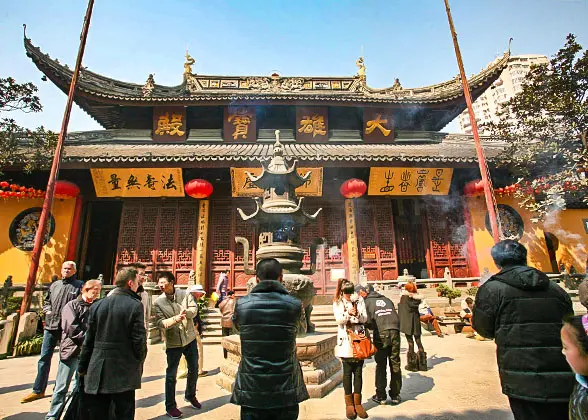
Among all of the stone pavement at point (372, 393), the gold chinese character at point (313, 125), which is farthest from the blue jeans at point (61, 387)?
the gold chinese character at point (313, 125)

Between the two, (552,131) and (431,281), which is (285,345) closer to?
(431,281)

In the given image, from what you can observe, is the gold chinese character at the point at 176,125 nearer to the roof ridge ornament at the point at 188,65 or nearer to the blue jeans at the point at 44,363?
the roof ridge ornament at the point at 188,65

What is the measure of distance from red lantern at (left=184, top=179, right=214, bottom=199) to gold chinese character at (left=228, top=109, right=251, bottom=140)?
332cm

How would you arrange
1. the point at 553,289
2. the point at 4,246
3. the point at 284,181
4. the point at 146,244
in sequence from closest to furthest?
1. the point at 553,289
2. the point at 284,181
3. the point at 4,246
4. the point at 146,244

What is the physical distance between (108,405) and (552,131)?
482 inches

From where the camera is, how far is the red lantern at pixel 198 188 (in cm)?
1035

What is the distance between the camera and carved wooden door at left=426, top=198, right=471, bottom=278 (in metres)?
11.2

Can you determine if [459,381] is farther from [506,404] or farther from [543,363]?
[543,363]

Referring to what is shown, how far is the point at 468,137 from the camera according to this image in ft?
46.7

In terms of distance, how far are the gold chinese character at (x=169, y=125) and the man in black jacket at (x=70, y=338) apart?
35.1 feet

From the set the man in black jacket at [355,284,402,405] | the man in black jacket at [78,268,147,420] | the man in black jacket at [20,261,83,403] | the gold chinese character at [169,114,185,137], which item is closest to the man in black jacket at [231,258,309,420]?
the man in black jacket at [78,268,147,420]

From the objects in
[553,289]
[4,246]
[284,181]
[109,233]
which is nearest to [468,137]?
[284,181]

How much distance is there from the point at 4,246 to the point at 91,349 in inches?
433

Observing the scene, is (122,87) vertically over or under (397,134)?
over
